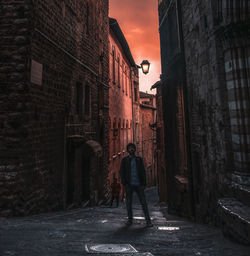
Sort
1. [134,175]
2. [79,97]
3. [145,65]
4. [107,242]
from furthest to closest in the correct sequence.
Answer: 1. [145,65]
2. [79,97]
3. [134,175]
4. [107,242]

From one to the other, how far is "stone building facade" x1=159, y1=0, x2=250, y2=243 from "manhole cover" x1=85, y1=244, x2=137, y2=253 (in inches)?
58.2

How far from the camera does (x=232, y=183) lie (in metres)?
4.57

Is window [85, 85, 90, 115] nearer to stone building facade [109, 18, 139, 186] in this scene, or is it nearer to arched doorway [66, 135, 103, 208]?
arched doorway [66, 135, 103, 208]

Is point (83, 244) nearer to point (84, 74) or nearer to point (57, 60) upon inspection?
point (57, 60)

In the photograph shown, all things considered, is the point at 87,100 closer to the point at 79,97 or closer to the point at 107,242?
the point at 79,97

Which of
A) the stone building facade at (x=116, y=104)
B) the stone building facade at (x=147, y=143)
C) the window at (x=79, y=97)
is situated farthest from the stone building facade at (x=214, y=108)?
the stone building facade at (x=147, y=143)

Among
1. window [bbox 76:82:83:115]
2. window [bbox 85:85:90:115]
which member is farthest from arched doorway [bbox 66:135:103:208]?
window [bbox 85:85:90:115]

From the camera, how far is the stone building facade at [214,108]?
4.40 meters

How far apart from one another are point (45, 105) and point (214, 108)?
396 centimetres

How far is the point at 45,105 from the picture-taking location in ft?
19.8

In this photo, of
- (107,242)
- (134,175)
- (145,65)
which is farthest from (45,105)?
(145,65)

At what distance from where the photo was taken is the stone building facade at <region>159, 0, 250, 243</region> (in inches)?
173

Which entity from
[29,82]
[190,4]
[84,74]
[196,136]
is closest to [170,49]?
[190,4]

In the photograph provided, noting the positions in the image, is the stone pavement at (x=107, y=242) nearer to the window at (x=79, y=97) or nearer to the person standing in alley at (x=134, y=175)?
the person standing in alley at (x=134, y=175)
